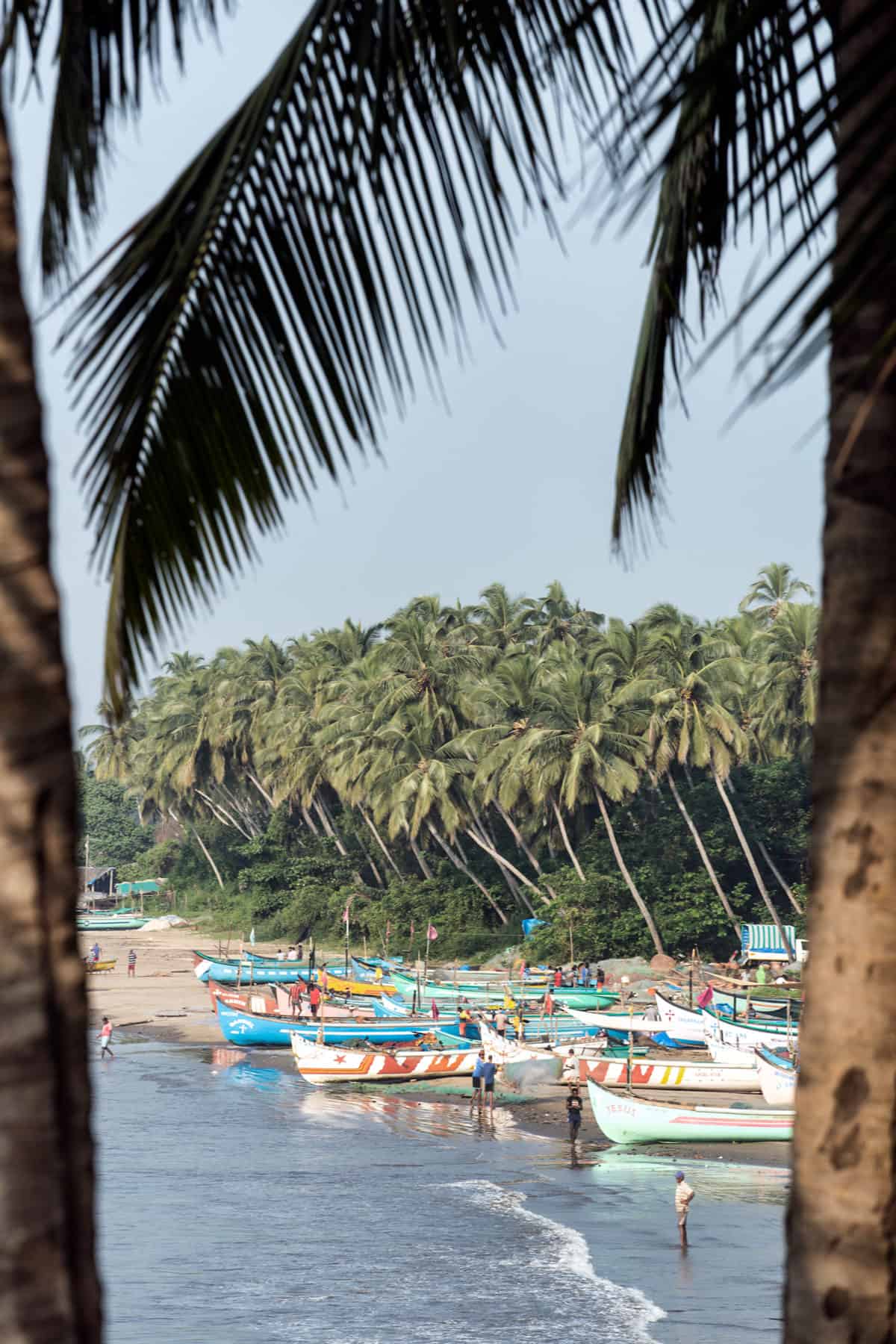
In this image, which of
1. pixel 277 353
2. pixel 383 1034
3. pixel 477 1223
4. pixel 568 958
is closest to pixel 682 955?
pixel 568 958

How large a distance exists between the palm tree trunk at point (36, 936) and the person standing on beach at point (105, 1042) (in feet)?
147

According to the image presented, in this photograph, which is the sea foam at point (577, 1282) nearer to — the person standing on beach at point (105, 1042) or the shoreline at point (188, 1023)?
the shoreline at point (188, 1023)

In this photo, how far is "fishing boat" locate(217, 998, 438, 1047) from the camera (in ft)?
135

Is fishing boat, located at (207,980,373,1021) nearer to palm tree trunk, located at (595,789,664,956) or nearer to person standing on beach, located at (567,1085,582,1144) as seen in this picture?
palm tree trunk, located at (595,789,664,956)

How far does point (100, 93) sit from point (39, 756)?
1914mm

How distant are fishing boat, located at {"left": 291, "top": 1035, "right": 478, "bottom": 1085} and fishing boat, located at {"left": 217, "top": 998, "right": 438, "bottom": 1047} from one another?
1.01 m

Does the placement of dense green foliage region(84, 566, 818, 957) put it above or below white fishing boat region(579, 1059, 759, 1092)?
above

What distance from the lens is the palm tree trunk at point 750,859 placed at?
55031mm

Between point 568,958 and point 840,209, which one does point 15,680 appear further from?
point 568,958

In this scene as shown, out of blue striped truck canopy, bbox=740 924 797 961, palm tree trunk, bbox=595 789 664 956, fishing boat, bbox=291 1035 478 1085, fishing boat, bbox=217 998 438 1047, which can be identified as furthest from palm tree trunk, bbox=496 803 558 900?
fishing boat, bbox=291 1035 478 1085

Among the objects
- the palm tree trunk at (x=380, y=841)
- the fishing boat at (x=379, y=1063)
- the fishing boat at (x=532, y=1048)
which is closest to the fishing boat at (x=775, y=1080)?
the fishing boat at (x=532, y=1048)

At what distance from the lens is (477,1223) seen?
25.6m

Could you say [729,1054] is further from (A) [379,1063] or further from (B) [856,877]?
(B) [856,877]

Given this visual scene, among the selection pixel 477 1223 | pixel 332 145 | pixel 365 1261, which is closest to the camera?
pixel 332 145
